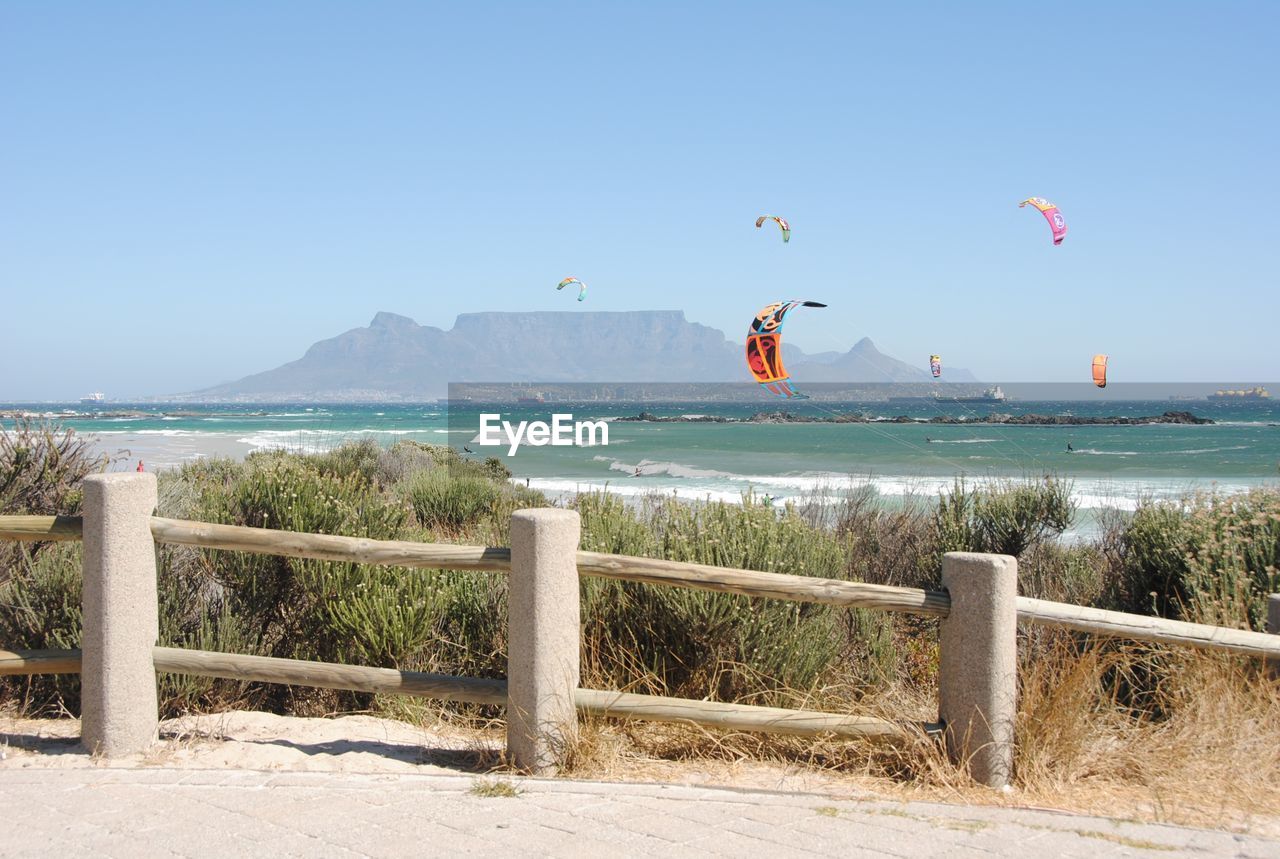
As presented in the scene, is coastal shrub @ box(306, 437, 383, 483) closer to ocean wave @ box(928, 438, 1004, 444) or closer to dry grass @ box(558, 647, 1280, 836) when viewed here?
dry grass @ box(558, 647, 1280, 836)

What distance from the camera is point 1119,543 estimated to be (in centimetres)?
891

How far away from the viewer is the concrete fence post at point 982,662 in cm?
372

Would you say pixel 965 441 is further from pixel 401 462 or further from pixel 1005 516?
pixel 1005 516

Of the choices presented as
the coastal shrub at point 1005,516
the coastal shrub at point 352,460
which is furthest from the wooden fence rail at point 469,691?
the coastal shrub at point 352,460

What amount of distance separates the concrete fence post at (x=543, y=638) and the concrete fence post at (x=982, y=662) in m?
1.53

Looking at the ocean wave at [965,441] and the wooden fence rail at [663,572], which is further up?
the wooden fence rail at [663,572]

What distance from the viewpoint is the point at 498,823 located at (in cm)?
338

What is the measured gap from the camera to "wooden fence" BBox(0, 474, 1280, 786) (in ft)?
12.4

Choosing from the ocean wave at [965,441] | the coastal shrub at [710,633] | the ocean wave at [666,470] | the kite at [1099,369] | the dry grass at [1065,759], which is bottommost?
the ocean wave at [666,470]

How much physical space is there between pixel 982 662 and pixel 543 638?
5.71 feet

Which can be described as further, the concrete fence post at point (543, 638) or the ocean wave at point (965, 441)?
the ocean wave at point (965, 441)

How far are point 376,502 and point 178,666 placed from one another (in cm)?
265

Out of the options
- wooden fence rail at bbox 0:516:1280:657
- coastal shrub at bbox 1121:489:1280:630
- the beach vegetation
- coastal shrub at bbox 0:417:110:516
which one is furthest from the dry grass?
coastal shrub at bbox 0:417:110:516

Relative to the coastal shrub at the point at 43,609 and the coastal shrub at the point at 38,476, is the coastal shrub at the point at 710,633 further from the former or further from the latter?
the coastal shrub at the point at 38,476
